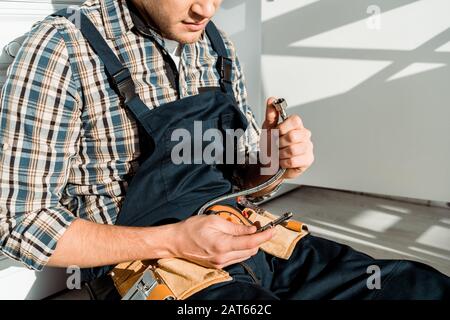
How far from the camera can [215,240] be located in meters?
0.87

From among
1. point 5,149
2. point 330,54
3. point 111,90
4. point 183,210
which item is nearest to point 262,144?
point 183,210

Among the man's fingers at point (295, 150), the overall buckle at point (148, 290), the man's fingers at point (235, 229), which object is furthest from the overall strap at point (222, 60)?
the overall buckle at point (148, 290)

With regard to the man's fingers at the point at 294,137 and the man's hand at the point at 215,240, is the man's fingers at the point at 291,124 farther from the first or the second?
the man's hand at the point at 215,240

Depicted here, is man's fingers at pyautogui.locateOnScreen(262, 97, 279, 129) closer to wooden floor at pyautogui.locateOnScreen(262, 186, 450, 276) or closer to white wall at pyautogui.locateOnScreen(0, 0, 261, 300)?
white wall at pyautogui.locateOnScreen(0, 0, 261, 300)

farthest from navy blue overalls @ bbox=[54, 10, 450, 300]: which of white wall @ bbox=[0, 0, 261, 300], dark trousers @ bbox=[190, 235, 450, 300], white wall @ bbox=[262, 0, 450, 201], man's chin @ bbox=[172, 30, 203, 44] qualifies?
white wall @ bbox=[262, 0, 450, 201]

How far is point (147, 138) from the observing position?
3.28ft

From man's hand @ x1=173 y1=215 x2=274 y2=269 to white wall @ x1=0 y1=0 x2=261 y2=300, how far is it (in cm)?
64

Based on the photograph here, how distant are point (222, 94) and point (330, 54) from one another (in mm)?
1089

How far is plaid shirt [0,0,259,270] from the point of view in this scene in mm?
858

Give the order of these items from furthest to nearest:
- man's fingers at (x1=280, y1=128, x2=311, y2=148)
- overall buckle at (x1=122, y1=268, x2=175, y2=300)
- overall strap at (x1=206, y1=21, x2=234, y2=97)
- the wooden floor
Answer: the wooden floor, overall strap at (x1=206, y1=21, x2=234, y2=97), man's fingers at (x1=280, y1=128, x2=311, y2=148), overall buckle at (x1=122, y1=268, x2=175, y2=300)

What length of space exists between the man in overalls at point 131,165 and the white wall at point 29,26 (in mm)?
301

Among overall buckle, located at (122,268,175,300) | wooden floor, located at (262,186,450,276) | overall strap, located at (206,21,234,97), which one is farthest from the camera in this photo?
wooden floor, located at (262,186,450,276)

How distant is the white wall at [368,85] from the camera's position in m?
1.91
